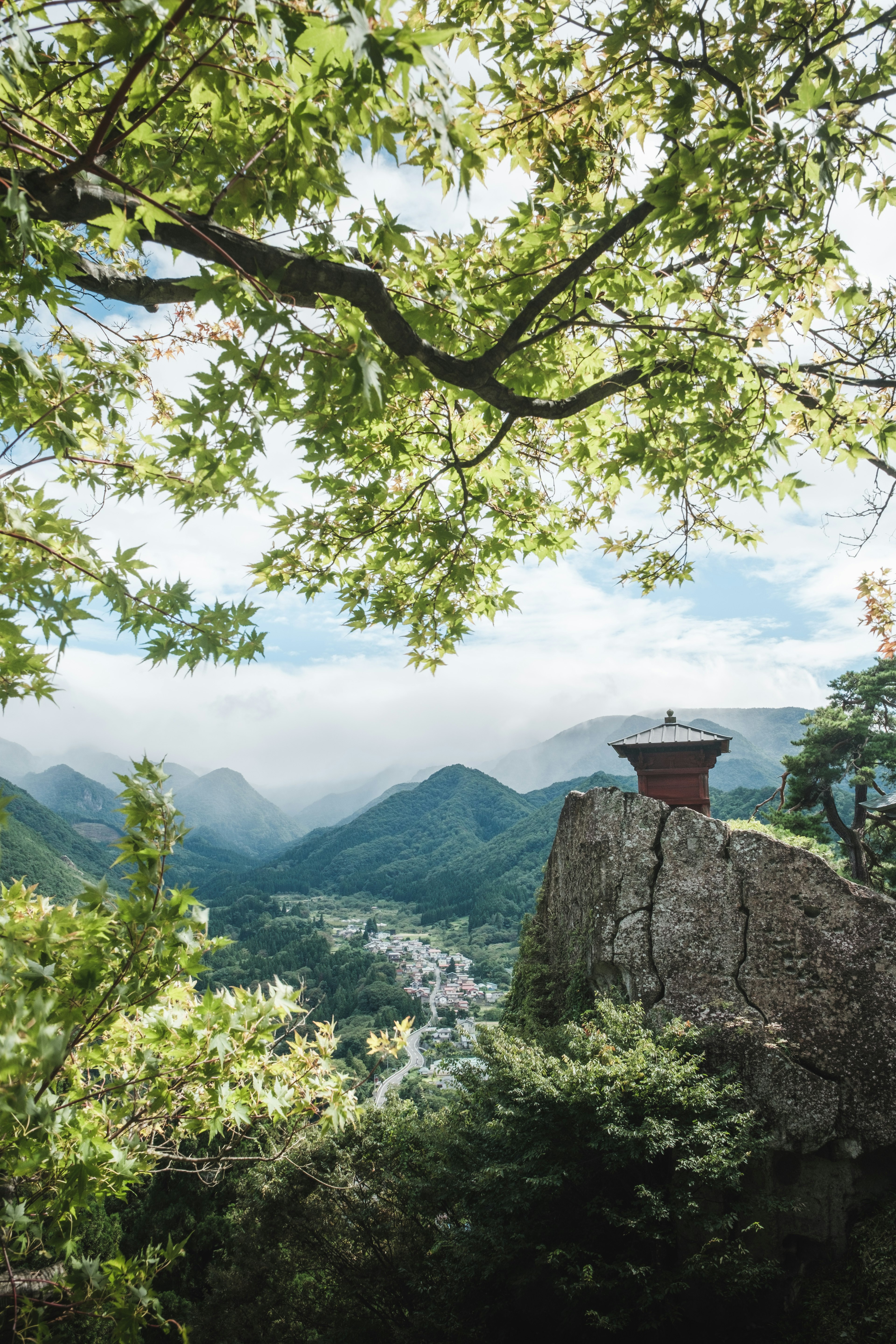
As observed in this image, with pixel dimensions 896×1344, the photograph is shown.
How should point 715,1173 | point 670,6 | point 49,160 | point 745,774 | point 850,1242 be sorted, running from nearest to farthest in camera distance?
point 49,160 < point 670,6 < point 715,1173 < point 850,1242 < point 745,774

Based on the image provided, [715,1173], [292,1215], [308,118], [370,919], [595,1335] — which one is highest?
[308,118]

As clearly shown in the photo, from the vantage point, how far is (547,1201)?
473 cm

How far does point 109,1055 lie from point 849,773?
13.3 meters

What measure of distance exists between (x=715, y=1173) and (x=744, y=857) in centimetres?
263

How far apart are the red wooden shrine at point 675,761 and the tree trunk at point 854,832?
16.2 feet

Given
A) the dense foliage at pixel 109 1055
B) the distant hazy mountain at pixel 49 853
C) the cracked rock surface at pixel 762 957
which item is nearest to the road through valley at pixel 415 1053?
the distant hazy mountain at pixel 49 853

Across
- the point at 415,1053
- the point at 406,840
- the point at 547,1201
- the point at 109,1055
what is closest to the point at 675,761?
A: the point at 547,1201

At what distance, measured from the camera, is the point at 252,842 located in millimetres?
141250

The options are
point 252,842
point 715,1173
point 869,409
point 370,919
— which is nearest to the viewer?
point 869,409

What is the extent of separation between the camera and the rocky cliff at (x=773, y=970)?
529cm

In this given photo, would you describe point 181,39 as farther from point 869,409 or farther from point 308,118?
A: point 869,409

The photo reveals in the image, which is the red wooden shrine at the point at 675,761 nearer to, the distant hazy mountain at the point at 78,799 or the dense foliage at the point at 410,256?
the dense foliage at the point at 410,256

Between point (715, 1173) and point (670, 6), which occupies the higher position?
point (670, 6)

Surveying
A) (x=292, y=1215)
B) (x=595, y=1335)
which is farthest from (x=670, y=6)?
(x=292, y=1215)
